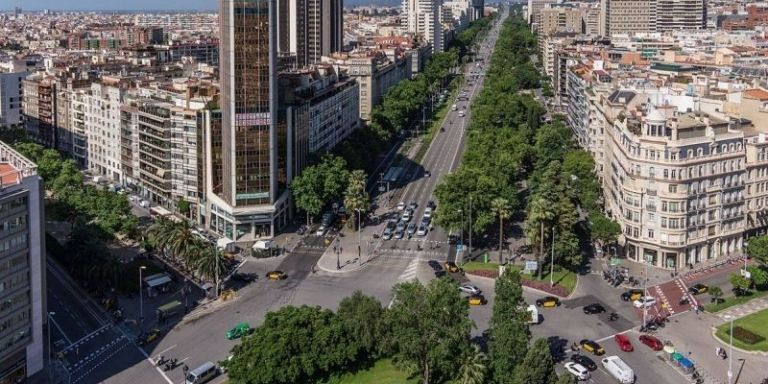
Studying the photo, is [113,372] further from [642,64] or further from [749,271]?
[642,64]

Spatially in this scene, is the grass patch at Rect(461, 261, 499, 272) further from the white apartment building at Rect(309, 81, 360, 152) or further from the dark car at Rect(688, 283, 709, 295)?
the white apartment building at Rect(309, 81, 360, 152)

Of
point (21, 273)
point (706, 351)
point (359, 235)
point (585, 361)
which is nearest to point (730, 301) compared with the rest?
point (706, 351)

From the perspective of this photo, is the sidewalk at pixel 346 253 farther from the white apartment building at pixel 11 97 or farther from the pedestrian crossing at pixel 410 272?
the white apartment building at pixel 11 97

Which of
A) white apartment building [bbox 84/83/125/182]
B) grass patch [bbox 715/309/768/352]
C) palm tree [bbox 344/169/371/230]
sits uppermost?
white apartment building [bbox 84/83/125/182]

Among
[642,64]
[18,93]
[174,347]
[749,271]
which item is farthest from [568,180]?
[18,93]

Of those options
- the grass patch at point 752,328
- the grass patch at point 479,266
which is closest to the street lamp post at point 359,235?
the grass patch at point 479,266

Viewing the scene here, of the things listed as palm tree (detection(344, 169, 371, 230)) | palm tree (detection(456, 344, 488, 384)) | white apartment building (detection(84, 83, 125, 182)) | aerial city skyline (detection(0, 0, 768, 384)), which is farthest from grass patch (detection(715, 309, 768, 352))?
white apartment building (detection(84, 83, 125, 182))

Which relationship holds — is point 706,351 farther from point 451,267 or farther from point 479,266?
point 451,267
